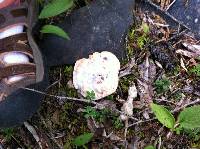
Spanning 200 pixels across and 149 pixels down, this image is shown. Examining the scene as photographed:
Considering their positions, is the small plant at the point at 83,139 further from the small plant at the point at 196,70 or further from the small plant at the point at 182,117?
the small plant at the point at 196,70

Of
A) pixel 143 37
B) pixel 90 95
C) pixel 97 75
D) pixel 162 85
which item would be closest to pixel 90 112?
pixel 90 95

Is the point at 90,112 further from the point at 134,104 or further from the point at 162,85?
the point at 162,85

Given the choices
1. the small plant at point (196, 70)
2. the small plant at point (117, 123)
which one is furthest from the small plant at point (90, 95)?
the small plant at point (196, 70)

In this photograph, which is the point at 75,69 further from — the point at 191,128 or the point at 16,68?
the point at 191,128

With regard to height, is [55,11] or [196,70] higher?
[55,11]

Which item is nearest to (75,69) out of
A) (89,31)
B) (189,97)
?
(89,31)

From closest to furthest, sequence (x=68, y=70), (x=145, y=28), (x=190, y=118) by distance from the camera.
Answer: (x=190, y=118), (x=68, y=70), (x=145, y=28)
